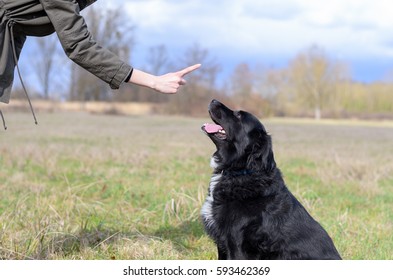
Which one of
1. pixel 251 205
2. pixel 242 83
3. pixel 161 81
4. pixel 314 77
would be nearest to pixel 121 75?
pixel 161 81

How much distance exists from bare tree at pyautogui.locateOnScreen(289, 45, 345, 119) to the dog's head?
57.8 metres

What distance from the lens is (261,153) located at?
4066 mm

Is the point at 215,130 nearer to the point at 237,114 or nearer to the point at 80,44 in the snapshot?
the point at 237,114

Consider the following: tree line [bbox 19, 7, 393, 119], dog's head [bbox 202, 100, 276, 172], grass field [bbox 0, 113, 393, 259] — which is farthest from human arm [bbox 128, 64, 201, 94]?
tree line [bbox 19, 7, 393, 119]

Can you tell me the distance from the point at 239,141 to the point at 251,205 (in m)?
0.58

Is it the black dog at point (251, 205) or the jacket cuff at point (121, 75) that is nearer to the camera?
the jacket cuff at point (121, 75)

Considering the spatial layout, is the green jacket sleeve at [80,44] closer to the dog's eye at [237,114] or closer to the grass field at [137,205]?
the dog's eye at [237,114]

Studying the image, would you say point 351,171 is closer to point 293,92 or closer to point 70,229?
point 70,229

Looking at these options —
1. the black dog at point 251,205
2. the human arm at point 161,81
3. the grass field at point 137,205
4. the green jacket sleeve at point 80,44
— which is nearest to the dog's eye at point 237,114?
the black dog at point 251,205

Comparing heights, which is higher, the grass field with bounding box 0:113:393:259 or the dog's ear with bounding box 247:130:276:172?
the dog's ear with bounding box 247:130:276:172

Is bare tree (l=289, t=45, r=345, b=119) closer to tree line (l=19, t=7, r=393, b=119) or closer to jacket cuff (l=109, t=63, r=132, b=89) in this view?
tree line (l=19, t=7, r=393, b=119)

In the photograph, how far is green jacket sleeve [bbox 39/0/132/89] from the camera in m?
3.13

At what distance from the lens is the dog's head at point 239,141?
4.08 metres

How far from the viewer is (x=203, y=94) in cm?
4856
